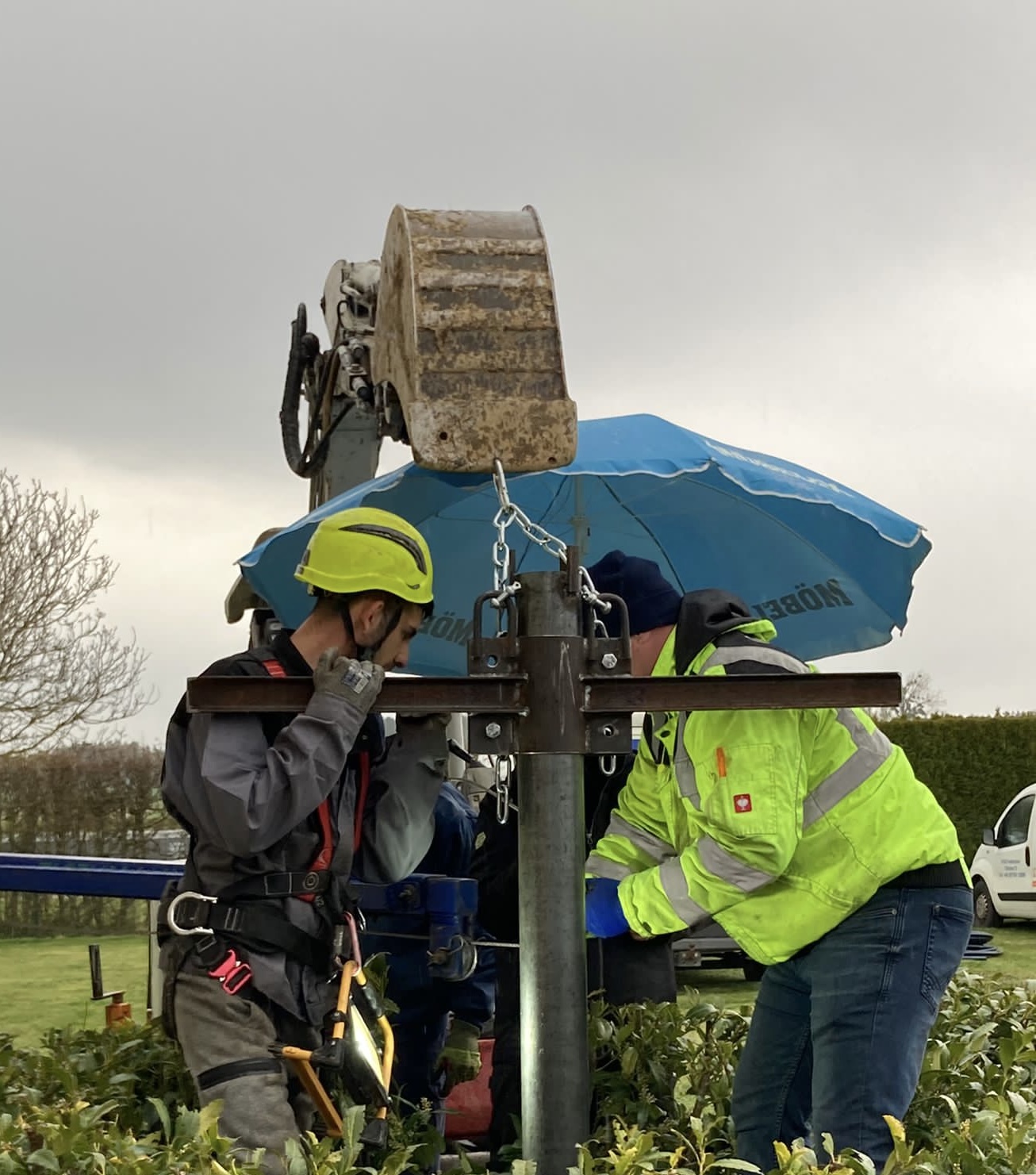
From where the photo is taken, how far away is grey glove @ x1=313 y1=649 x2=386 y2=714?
314cm

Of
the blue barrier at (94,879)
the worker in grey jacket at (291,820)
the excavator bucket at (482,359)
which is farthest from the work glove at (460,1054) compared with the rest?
the blue barrier at (94,879)

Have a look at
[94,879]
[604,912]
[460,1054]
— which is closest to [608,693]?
[604,912]

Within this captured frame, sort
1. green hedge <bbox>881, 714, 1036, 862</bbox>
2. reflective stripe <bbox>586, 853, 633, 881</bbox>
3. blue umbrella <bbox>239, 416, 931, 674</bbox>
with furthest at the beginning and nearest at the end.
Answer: green hedge <bbox>881, 714, 1036, 862</bbox> < blue umbrella <bbox>239, 416, 931, 674</bbox> < reflective stripe <bbox>586, 853, 633, 881</bbox>

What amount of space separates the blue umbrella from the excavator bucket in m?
2.70

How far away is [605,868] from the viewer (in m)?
3.89

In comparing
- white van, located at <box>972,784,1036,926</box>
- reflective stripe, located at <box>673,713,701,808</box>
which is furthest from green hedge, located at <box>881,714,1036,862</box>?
reflective stripe, located at <box>673,713,701,808</box>

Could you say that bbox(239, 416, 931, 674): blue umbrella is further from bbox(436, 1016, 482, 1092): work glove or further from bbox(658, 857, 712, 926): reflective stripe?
bbox(658, 857, 712, 926): reflective stripe

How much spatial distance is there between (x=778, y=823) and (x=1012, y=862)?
51.1 feet

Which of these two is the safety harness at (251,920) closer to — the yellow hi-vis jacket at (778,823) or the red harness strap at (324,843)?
the red harness strap at (324,843)

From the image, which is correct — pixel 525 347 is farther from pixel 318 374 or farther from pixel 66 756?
pixel 66 756

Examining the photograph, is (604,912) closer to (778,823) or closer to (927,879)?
(778,823)

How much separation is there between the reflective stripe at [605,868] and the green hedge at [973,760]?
63.1ft

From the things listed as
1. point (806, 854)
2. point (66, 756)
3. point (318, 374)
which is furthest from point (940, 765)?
point (806, 854)

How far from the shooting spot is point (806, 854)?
3.55 meters
